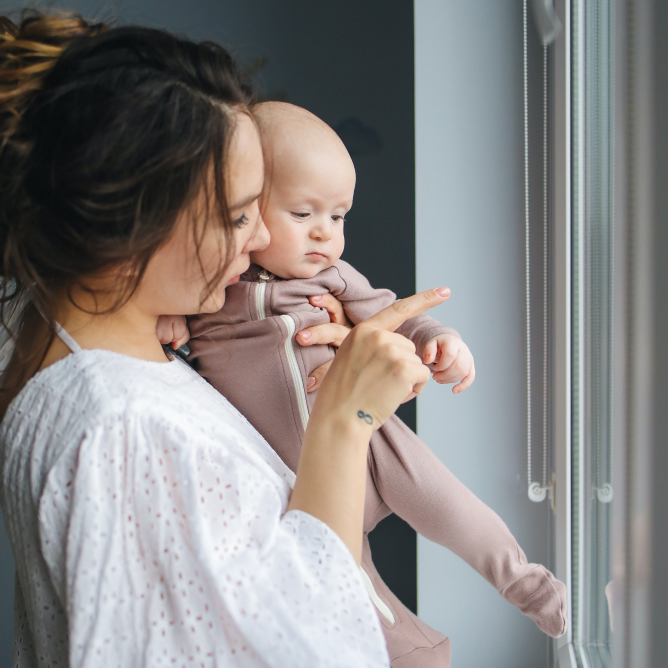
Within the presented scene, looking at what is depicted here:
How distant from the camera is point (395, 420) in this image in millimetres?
→ 1093

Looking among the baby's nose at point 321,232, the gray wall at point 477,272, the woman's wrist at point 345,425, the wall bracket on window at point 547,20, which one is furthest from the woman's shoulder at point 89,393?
the wall bracket on window at point 547,20

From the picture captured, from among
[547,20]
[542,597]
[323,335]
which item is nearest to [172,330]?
[323,335]

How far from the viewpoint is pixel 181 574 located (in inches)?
24.4

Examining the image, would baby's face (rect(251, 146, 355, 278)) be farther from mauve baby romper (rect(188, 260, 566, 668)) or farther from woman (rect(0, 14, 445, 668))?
woman (rect(0, 14, 445, 668))

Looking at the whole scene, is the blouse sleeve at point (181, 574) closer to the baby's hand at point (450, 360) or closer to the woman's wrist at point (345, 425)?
the woman's wrist at point (345, 425)

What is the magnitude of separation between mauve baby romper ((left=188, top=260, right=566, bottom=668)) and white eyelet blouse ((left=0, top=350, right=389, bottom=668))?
316 mm

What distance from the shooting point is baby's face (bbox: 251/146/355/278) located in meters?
0.98

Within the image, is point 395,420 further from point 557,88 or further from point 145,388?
point 557,88

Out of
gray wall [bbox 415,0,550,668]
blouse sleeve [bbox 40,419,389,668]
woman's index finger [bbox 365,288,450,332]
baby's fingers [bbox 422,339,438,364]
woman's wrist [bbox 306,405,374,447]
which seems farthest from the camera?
gray wall [bbox 415,0,550,668]

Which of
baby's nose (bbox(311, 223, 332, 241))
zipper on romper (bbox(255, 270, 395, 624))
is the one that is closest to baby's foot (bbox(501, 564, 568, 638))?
zipper on romper (bbox(255, 270, 395, 624))

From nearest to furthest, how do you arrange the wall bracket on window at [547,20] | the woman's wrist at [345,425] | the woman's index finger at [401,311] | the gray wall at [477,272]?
the woman's wrist at [345,425] → the woman's index finger at [401,311] → the wall bracket on window at [547,20] → the gray wall at [477,272]

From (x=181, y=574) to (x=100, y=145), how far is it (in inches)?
18.9

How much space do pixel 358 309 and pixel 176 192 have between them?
1.64 feet

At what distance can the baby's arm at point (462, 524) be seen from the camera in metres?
1.02
